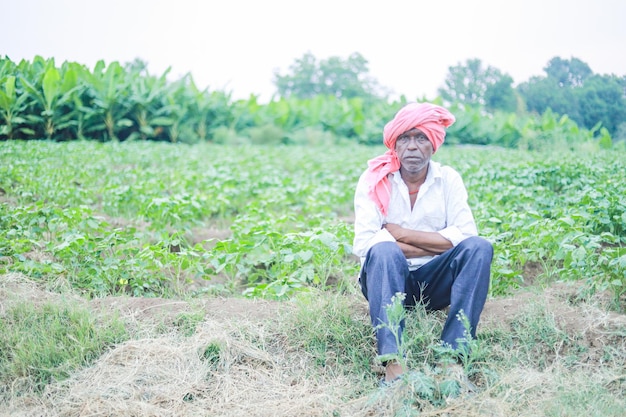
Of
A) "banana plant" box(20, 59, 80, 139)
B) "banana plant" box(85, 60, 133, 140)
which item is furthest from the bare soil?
"banana plant" box(85, 60, 133, 140)

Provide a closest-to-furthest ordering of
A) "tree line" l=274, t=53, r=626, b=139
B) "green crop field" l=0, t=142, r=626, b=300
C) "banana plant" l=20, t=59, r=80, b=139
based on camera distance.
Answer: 1. "green crop field" l=0, t=142, r=626, b=300
2. "tree line" l=274, t=53, r=626, b=139
3. "banana plant" l=20, t=59, r=80, b=139

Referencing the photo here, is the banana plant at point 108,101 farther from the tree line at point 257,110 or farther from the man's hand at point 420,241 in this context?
the man's hand at point 420,241

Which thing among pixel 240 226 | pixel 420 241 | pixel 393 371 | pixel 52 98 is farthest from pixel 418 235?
pixel 52 98

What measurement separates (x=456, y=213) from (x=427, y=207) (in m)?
0.17

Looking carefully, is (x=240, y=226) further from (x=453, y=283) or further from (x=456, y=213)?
(x=453, y=283)

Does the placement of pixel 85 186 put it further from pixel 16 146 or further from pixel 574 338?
pixel 574 338

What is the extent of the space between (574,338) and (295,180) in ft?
17.0

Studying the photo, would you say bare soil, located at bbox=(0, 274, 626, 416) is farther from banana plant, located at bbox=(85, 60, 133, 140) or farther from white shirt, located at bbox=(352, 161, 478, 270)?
banana plant, located at bbox=(85, 60, 133, 140)

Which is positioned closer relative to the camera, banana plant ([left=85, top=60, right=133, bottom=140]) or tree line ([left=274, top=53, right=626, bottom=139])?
tree line ([left=274, top=53, right=626, bottom=139])

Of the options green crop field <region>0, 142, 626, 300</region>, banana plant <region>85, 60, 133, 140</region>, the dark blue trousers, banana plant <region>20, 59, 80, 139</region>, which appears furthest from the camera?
banana plant <region>85, 60, 133, 140</region>

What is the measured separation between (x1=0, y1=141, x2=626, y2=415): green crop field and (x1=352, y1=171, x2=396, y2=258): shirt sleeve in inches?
17.3

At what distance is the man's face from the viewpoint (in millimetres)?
3182

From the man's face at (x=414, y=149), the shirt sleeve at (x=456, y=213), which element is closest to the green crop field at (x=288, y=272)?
the shirt sleeve at (x=456, y=213)

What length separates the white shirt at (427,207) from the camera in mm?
3166
